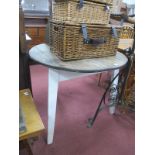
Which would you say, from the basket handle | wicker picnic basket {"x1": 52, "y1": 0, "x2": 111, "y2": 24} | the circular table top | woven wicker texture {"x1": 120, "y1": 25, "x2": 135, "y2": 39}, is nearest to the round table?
the circular table top

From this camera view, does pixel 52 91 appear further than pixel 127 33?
No

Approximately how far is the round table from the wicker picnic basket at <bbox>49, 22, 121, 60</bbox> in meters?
0.05

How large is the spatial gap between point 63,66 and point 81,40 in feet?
0.75

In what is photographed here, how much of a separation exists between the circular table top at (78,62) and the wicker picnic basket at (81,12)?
0.87 feet

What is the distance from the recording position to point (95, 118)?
5.92ft

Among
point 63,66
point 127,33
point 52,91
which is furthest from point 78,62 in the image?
point 127,33

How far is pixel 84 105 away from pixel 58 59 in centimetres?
105

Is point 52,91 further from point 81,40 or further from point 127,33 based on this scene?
point 127,33

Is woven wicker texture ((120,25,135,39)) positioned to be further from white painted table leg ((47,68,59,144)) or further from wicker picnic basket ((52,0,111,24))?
white painted table leg ((47,68,59,144))

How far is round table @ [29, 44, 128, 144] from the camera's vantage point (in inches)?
42.3

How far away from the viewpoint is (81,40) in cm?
116

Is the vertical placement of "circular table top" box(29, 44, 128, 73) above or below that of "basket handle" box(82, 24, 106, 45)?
below

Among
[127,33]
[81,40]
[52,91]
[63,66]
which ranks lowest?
[52,91]
